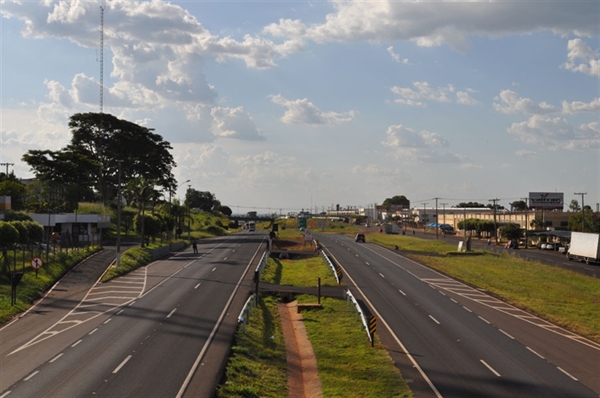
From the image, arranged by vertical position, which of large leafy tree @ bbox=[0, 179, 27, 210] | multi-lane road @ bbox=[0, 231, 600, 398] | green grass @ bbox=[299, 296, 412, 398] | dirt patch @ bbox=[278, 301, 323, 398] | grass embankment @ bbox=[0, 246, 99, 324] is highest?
large leafy tree @ bbox=[0, 179, 27, 210]

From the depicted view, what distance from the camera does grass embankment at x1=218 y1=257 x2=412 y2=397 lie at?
944 inches

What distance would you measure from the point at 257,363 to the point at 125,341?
20.8 feet

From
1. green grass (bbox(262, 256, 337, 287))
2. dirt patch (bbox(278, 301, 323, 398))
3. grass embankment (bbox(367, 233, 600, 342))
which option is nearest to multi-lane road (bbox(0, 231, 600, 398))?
grass embankment (bbox(367, 233, 600, 342))

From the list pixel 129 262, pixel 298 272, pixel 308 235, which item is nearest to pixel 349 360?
pixel 298 272

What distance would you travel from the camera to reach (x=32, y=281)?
46469mm

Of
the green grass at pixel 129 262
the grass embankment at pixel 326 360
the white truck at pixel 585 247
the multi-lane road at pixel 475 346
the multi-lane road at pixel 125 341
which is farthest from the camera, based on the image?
the white truck at pixel 585 247

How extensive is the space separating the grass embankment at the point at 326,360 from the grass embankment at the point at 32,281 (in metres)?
13.9

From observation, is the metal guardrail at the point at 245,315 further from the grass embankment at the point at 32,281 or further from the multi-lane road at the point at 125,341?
the grass embankment at the point at 32,281

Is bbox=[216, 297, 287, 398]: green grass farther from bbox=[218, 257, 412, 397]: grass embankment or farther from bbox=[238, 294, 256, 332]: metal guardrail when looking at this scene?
bbox=[238, 294, 256, 332]: metal guardrail

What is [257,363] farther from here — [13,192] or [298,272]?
[13,192]

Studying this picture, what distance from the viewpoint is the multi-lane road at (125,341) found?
22688mm

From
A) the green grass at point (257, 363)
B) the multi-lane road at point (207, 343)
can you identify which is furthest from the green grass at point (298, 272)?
the green grass at point (257, 363)

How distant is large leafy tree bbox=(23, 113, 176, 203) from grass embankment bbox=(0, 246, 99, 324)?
45466 mm

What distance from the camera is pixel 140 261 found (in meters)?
67.3
